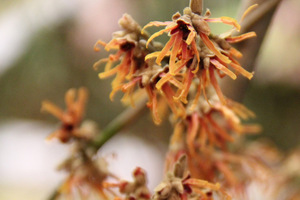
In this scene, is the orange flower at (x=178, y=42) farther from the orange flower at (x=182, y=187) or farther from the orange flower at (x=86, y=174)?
the orange flower at (x=86, y=174)

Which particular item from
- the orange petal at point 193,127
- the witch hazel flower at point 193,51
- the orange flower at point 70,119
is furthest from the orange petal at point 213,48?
the orange flower at point 70,119

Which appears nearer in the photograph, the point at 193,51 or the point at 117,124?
the point at 193,51

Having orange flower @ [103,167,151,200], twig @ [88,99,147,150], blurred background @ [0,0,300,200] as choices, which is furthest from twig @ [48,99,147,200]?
blurred background @ [0,0,300,200]

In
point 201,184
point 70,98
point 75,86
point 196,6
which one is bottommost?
point 201,184

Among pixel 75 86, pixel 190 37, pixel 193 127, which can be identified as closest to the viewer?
pixel 190 37

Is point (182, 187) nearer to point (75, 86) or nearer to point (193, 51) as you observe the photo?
point (193, 51)

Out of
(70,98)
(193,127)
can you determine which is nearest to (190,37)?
(193,127)
